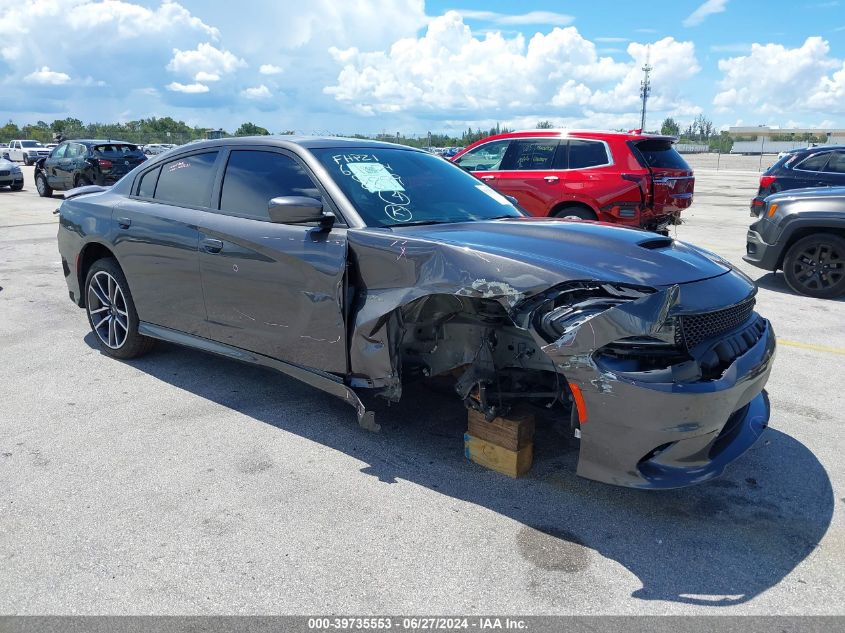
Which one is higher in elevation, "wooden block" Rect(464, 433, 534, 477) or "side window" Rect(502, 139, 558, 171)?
"side window" Rect(502, 139, 558, 171)

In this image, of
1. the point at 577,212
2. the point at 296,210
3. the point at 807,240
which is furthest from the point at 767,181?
the point at 296,210

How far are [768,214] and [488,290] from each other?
6425mm

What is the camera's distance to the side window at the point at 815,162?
11164 mm

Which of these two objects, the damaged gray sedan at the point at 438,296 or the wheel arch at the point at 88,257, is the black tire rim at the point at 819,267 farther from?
the wheel arch at the point at 88,257

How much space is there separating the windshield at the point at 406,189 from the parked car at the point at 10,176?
73.4 feet

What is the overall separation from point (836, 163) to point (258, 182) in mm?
10331

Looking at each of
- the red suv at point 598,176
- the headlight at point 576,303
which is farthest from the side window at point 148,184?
the red suv at point 598,176

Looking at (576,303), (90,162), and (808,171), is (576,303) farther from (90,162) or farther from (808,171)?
(90,162)

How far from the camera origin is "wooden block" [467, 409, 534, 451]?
350cm

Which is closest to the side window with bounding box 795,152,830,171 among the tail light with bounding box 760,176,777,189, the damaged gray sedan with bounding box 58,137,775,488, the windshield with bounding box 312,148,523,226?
the tail light with bounding box 760,176,777,189

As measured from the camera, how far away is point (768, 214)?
8.16m

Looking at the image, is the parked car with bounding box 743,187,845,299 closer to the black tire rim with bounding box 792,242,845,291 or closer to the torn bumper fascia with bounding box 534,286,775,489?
the black tire rim with bounding box 792,242,845,291

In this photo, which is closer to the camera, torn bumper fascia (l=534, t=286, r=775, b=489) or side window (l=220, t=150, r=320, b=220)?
torn bumper fascia (l=534, t=286, r=775, b=489)

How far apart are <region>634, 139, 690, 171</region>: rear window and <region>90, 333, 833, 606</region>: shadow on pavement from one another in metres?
5.62
